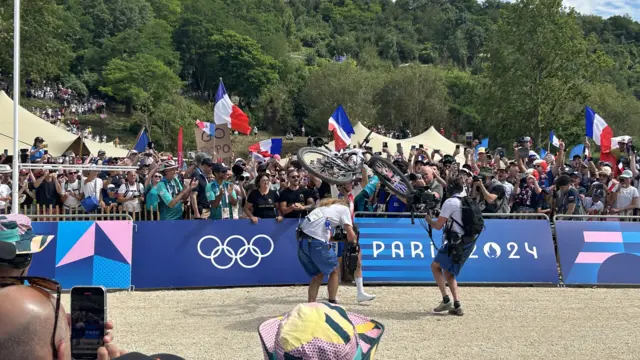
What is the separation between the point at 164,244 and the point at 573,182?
7.50 metres

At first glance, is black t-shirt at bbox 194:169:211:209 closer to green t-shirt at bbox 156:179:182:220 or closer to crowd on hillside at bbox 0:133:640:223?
crowd on hillside at bbox 0:133:640:223

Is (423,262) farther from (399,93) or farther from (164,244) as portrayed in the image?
(399,93)

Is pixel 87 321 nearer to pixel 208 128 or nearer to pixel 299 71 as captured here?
pixel 208 128

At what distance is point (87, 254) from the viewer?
1152 cm

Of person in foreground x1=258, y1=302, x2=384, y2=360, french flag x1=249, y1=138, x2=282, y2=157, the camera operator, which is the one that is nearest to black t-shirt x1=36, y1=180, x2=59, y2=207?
french flag x1=249, y1=138, x2=282, y2=157

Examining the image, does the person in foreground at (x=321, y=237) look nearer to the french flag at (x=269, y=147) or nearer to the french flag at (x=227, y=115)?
the french flag at (x=227, y=115)

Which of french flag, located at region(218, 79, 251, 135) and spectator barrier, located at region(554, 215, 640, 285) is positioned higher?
french flag, located at region(218, 79, 251, 135)

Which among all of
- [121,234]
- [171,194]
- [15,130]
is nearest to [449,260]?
[171,194]

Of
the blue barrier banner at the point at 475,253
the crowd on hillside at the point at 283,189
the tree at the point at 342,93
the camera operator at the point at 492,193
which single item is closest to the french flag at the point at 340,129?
the crowd on hillside at the point at 283,189

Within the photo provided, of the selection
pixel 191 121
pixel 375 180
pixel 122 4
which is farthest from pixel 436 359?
pixel 122 4

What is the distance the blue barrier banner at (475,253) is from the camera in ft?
39.9

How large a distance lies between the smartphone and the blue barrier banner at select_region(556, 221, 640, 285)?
1014cm

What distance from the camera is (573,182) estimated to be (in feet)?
45.7

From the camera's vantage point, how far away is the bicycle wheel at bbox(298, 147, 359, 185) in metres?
10.7
